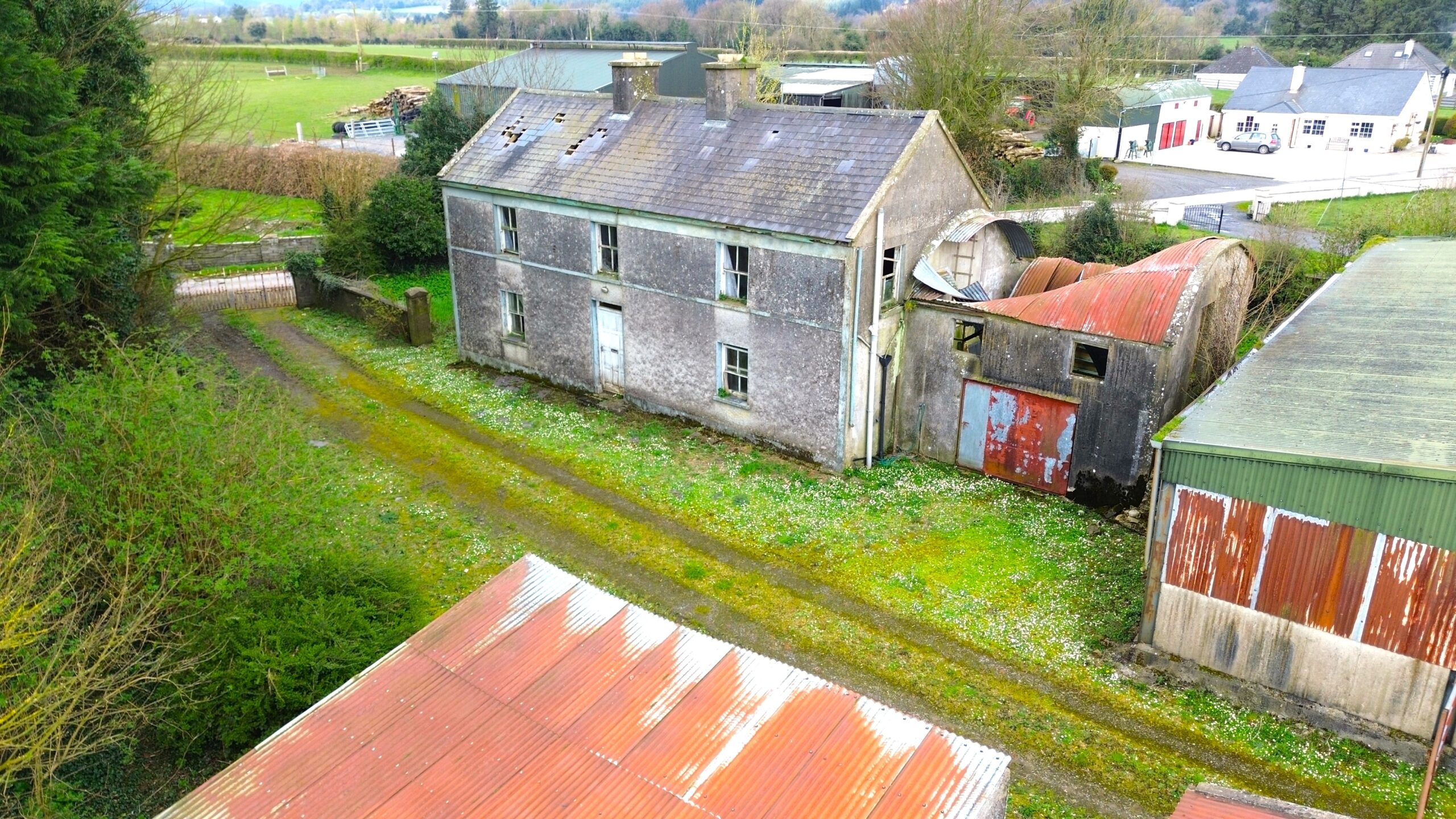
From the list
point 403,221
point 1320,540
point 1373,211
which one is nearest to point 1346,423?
point 1320,540

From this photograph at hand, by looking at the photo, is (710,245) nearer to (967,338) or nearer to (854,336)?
(854,336)

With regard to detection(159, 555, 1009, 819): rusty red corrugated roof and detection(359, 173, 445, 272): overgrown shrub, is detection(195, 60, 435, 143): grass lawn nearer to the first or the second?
detection(359, 173, 445, 272): overgrown shrub

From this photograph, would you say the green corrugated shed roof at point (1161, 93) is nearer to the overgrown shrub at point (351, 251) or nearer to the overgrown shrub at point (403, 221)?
the overgrown shrub at point (403, 221)

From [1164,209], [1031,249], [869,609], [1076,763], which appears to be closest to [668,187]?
[1031,249]

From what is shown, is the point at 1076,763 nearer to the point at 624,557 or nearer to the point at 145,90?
the point at 624,557

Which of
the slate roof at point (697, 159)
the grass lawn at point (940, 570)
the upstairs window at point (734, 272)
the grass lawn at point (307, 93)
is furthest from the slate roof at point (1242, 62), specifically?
the grass lawn at point (940, 570)
